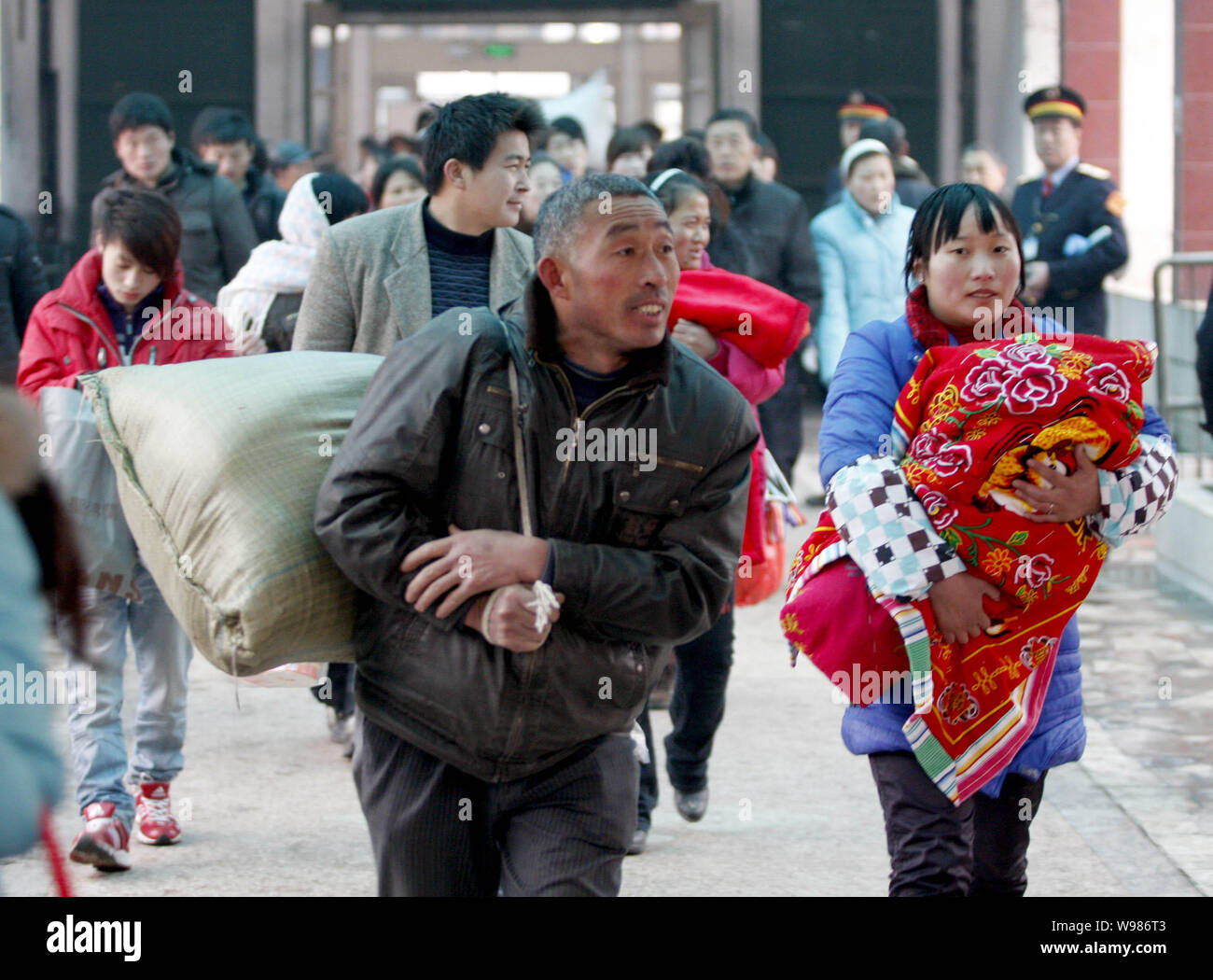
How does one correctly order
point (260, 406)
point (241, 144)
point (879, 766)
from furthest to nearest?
1. point (241, 144)
2. point (879, 766)
3. point (260, 406)

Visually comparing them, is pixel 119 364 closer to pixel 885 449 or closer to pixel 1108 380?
pixel 885 449

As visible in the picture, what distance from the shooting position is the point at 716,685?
4.82m

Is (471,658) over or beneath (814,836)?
over

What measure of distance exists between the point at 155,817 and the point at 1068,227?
5483mm

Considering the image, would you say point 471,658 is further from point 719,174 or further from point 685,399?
point 719,174

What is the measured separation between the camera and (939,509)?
3.08 metres

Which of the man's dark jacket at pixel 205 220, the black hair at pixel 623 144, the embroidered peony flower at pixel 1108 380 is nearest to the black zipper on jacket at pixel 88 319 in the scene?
the embroidered peony flower at pixel 1108 380

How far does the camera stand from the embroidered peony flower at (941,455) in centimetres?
303

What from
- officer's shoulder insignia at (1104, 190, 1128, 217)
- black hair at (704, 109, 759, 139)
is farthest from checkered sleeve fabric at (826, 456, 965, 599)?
officer's shoulder insignia at (1104, 190, 1128, 217)

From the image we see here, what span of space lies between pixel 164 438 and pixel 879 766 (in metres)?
1.40

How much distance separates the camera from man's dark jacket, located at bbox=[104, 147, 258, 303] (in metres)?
7.44

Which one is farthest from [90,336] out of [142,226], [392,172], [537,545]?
[537,545]

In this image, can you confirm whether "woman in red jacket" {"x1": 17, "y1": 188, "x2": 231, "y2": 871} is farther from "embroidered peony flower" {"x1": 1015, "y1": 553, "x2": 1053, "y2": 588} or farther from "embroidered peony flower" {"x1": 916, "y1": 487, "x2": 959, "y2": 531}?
"embroidered peony flower" {"x1": 1015, "y1": 553, "x2": 1053, "y2": 588}
